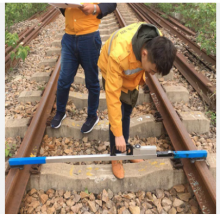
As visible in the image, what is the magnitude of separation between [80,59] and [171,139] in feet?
4.42

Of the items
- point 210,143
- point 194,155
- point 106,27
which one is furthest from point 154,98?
point 106,27

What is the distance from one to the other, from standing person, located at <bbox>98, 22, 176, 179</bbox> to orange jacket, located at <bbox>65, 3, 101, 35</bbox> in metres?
0.50

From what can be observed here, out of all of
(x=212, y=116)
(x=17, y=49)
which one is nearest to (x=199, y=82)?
(x=212, y=116)

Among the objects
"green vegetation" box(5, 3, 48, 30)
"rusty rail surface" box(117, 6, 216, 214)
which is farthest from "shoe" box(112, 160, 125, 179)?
"green vegetation" box(5, 3, 48, 30)

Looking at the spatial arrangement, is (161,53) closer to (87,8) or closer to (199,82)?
(87,8)

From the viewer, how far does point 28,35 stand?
611 cm

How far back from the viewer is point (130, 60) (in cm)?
179

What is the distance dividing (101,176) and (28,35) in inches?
201

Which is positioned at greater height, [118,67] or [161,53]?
[161,53]

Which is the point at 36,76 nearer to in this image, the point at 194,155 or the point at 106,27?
the point at 194,155

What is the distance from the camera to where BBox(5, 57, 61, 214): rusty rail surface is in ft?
6.48

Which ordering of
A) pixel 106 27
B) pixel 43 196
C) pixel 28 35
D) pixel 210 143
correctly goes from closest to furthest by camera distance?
pixel 43 196, pixel 210 143, pixel 28 35, pixel 106 27

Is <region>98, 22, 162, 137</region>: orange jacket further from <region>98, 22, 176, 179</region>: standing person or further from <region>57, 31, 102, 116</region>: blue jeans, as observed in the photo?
<region>57, 31, 102, 116</region>: blue jeans

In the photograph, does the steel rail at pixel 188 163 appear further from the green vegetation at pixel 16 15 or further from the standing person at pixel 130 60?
the green vegetation at pixel 16 15
